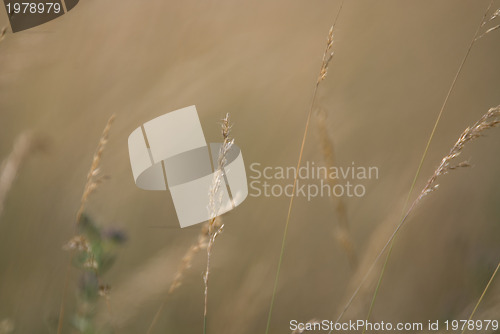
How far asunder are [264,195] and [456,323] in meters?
0.71

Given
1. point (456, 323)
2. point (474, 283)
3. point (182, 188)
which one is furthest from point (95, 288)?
point (474, 283)

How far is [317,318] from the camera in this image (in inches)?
59.7

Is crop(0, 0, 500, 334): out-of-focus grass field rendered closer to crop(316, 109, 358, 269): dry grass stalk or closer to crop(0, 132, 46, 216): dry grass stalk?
crop(316, 109, 358, 269): dry grass stalk

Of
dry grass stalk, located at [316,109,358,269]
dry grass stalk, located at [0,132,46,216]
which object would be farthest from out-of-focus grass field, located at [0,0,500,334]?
dry grass stalk, located at [0,132,46,216]

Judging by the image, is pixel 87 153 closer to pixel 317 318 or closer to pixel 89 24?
pixel 89 24

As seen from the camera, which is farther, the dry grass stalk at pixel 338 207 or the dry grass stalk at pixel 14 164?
the dry grass stalk at pixel 338 207

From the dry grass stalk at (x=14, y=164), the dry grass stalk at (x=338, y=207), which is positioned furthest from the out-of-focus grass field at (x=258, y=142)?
the dry grass stalk at (x=14, y=164)

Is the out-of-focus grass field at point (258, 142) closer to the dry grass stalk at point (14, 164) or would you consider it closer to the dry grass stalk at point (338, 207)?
the dry grass stalk at point (338, 207)

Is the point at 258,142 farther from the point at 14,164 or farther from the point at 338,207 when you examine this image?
the point at 14,164

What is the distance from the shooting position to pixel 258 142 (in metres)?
1.80

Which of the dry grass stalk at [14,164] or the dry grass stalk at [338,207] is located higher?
the dry grass stalk at [14,164]

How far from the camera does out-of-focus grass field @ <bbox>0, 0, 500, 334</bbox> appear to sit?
1.45 m

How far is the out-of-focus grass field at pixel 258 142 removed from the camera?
4.74 feet

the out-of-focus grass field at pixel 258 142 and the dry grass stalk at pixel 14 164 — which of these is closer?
the dry grass stalk at pixel 14 164
